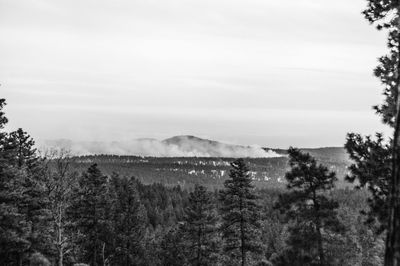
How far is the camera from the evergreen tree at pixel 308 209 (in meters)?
20.0

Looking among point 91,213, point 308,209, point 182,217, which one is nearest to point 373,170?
point 308,209

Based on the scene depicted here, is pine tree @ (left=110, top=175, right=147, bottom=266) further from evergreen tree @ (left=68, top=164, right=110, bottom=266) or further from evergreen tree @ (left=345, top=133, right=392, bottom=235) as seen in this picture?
evergreen tree @ (left=345, top=133, right=392, bottom=235)

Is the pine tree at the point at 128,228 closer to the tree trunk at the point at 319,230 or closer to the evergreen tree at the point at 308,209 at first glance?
the evergreen tree at the point at 308,209

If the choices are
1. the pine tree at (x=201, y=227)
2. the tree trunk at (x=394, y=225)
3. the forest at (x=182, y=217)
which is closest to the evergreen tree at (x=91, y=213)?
the forest at (x=182, y=217)

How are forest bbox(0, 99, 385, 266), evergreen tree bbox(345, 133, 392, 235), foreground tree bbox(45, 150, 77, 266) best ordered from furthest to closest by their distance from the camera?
foreground tree bbox(45, 150, 77, 266) → forest bbox(0, 99, 385, 266) → evergreen tree bbox(345, 133, 392, 235)

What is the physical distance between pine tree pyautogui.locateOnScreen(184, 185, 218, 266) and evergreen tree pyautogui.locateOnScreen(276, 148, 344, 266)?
16.6 m

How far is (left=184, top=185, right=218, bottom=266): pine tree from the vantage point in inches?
1462

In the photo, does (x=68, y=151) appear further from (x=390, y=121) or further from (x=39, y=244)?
(x=390, y=121)

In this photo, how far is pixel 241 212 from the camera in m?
32.5

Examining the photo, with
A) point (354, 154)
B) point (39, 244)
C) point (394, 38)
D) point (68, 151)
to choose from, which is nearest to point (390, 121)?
point (354, 154)

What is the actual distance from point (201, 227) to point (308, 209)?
→ 18271mm

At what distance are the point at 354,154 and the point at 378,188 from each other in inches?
58.5

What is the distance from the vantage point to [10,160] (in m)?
23.6

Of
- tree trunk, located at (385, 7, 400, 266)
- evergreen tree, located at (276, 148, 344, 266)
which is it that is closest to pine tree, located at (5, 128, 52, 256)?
evergreen tree, located at (276, 148, 344, 266)
